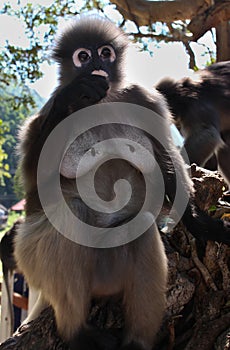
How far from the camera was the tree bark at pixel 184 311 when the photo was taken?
83.7 inches

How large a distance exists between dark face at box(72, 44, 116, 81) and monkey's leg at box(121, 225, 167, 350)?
3.16 feet

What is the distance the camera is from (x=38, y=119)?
7.72 feet

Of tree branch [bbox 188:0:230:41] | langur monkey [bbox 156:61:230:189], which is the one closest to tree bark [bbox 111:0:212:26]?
tree branch [bbox 188:0:230:41]

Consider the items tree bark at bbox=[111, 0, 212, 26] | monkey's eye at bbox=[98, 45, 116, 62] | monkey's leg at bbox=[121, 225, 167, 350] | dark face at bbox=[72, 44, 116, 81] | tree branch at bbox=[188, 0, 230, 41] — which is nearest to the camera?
monkey's leg at bbox=[121, 225, 167, 350]

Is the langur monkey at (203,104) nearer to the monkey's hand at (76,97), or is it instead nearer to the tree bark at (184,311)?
the tree bark at (184,311)

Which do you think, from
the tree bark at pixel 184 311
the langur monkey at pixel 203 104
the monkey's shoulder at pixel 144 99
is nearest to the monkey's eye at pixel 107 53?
the monkey's shoulder at pixel 144 99

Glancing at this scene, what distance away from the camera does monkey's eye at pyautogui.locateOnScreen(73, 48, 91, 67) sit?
2.54m

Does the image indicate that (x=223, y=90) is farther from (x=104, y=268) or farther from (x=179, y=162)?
(x=104, y=268)

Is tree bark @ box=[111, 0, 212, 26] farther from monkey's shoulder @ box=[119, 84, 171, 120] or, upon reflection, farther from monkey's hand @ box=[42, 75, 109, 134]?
monkey's hand @ box=[42, 75, 109, 134]

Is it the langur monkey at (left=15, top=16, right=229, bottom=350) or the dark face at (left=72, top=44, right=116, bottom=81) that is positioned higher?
the dark face at (left=72, top=44, right=116, bottom=81)

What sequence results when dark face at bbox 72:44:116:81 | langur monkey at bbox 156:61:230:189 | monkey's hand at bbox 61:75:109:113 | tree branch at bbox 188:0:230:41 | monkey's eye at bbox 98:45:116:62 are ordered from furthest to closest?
langur monkey at bbox 156:61:230:189
tree branch at bbox 188:0:230:41
monkey's eye at bbox 98:45:116:62
dark face at bbox 72:44:116:81
monkey's hand at bbox 61:75:109:113

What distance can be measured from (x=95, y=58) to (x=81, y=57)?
0.10m

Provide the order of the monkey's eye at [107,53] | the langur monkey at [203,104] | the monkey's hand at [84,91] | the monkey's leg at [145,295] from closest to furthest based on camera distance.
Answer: the monkey's leg at [145,295]
the monkey's hand at [84,91]
the monkey's eye at [107,53]
the langur monkey at [203,104]

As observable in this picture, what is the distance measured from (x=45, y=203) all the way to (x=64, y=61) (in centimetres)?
93
